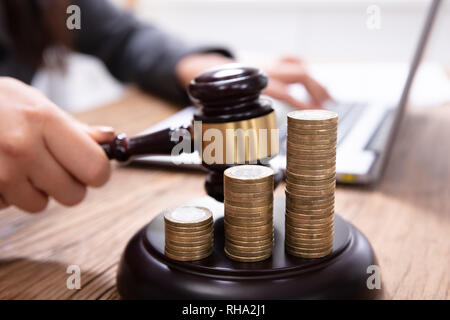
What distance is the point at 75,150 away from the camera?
0.55 metres

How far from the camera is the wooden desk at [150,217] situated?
49 centimetres

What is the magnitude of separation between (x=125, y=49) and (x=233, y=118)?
1.04 meters

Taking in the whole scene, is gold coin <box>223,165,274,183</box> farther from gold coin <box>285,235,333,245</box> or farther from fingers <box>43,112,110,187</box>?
fingers <box>43,112,110,187</box>

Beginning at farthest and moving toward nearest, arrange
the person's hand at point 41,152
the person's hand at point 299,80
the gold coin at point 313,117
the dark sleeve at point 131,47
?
1. the dark sleeve at point 131,47
2. the person's hand at point 299,80
3. the person's hand at point 41,152
4. the gold coin at point 313,117

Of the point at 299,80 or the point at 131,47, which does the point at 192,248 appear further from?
the point at 131,47

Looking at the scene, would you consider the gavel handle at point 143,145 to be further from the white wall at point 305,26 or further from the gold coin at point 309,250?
the white wall at point 305,26


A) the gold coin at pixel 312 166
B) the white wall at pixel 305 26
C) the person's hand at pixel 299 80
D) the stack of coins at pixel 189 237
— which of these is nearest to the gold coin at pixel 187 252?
the stack of coins at pixel 189 237

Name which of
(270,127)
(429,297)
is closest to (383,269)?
(429,297)

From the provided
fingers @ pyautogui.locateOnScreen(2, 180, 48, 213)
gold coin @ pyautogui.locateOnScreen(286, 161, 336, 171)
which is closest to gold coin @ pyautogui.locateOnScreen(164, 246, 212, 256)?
gold coin @ pyautogui.locateOnScreen(286, 161, 336, 171)

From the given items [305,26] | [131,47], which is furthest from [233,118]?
[305,26]

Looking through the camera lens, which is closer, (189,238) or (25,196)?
(189,238)

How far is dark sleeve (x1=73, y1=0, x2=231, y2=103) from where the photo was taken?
49.3 inches

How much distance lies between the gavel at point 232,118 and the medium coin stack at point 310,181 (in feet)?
0.18

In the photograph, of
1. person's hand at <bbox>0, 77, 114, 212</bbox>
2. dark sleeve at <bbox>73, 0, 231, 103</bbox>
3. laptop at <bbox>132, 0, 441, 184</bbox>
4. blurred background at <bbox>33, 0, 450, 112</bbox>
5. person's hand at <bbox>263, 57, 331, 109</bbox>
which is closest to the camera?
person's hand at <bbox>0, 77, 114, 212</bbox>
